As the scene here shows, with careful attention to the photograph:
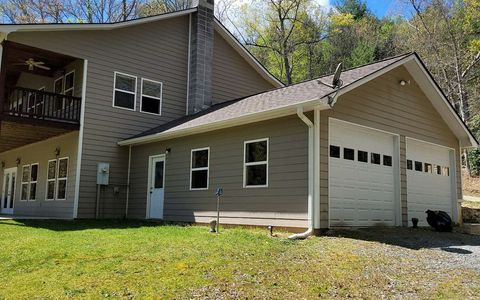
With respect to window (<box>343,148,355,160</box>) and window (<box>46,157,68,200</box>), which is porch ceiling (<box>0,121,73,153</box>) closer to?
window (<box>46,157,68,200</box>)

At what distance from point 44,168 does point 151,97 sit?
196 inches

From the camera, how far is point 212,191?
1188 centimetres

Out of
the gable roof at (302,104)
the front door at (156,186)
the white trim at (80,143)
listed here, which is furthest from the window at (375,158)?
the white trim at (80,143)

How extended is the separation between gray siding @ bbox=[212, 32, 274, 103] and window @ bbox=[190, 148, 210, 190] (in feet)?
17.1

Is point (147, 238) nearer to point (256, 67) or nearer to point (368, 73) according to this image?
point (368, 73)

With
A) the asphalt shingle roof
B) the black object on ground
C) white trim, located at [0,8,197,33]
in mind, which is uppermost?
white trim, located at [0,8,197,33]

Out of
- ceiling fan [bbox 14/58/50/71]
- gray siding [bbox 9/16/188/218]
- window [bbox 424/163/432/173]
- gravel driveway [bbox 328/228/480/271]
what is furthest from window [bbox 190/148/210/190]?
ceiling fan [bbox 14/58/50/71]

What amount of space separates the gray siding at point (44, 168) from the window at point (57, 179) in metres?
0.19

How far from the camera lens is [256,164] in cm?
1083

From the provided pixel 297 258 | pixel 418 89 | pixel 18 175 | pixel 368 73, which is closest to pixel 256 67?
pixel 418 89

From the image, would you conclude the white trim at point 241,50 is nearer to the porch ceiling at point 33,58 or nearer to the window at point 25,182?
the porch ceiling at point 33,58

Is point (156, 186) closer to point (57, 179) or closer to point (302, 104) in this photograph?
point (57, 179)

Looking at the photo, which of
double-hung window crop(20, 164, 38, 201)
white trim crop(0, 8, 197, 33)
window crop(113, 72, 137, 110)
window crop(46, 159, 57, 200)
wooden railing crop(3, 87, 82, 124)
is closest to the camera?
white trim crop(0, 8, 197, 33)

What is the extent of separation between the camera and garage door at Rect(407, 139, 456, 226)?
12.7 meters
